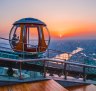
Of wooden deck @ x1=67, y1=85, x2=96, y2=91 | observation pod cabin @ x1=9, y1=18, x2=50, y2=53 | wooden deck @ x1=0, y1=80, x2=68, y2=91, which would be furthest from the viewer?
observation pod cabin @ x1=9, y1=18, x2=50, y2=53

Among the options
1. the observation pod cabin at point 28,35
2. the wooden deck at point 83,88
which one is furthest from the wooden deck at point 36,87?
the observation pod cabin at point 28,35

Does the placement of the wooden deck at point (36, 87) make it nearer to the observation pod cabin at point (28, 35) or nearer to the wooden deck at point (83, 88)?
the wooden deck at point (83, 88)

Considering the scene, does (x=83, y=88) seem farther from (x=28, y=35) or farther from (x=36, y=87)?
(x=28, y=35)

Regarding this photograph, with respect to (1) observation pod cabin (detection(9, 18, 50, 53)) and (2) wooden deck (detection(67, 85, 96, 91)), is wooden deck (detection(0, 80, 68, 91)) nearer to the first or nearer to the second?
(2) wooden deck (detection(67, 85, 96, 91))

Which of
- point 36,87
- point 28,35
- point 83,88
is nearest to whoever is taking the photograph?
point 36,87

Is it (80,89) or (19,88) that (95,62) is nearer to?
(80,89)

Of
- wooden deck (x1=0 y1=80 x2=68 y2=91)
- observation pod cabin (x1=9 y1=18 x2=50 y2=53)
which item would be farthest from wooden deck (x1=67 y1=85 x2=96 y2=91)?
observation pod cabin (x1=9 y1=18 x2=50 y2=53)

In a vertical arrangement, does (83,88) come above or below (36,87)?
below

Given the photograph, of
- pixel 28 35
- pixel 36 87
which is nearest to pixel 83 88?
pixel 36 87
